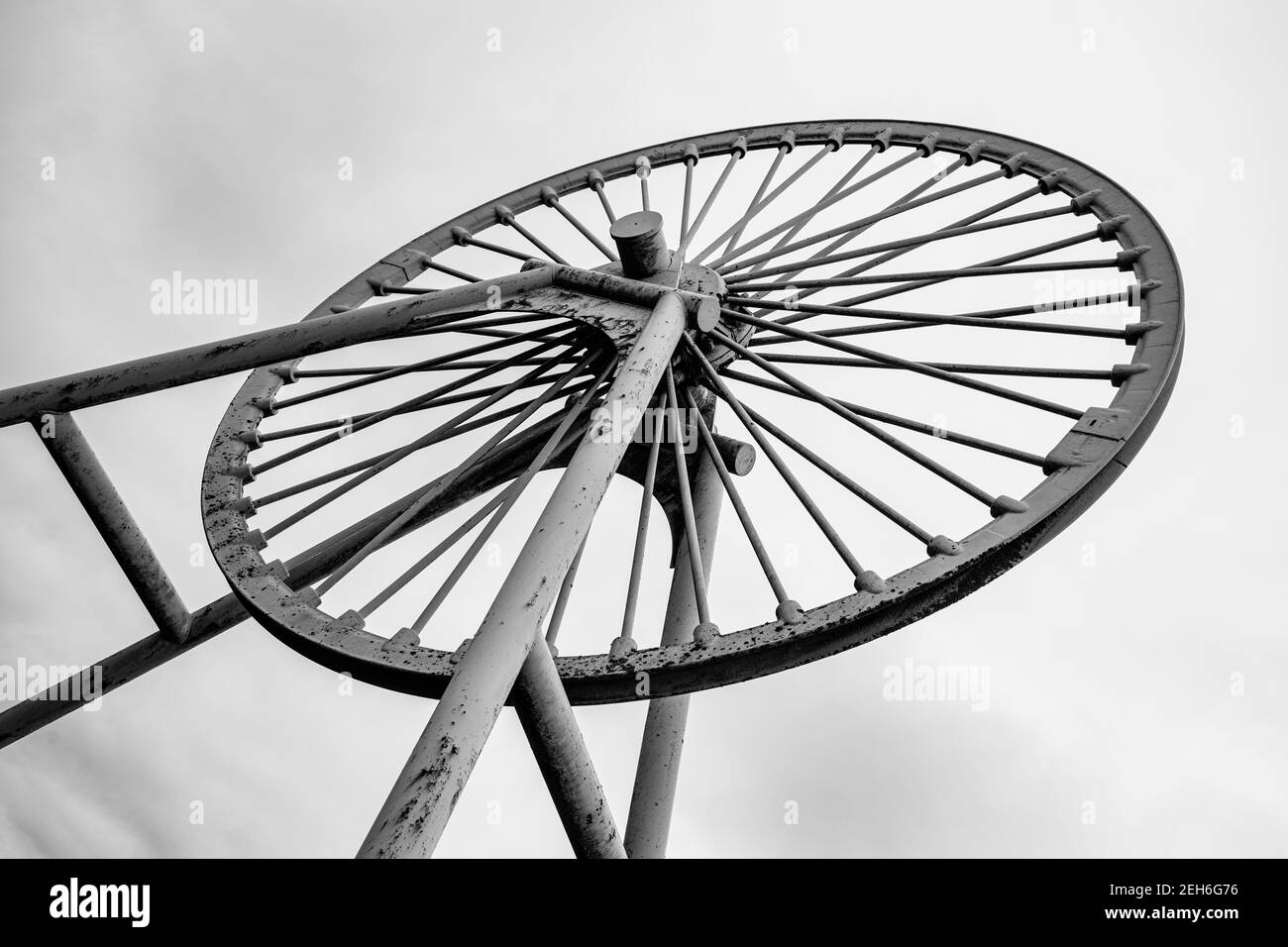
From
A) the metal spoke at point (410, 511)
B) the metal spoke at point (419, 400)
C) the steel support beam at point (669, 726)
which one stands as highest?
the metal spoke at point (419, 400)

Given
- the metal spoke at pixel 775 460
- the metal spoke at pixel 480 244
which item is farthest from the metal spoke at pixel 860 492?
Result: the metal spoke at pixel 480 244

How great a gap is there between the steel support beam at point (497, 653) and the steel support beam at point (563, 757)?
554 millimetres

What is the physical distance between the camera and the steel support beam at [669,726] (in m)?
11.9

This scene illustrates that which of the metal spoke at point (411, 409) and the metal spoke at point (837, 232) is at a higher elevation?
the metal spoke at point (837, 232)

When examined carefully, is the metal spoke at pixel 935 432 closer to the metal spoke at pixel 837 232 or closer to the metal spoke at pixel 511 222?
the metal spoke at pixel 837 232

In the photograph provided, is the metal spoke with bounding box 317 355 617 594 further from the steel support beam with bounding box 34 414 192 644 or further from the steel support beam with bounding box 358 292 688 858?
the steel support beam with bounding box 358 292 688 858

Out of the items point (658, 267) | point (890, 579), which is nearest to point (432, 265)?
point (658, 267)

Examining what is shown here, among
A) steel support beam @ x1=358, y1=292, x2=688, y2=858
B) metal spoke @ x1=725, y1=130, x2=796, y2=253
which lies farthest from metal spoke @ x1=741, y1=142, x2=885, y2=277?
steel support beam @ x1=358, y1=292, x2=688, y2=858

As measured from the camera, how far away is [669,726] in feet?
41.1

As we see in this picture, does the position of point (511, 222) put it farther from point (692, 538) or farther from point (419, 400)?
point (692, 538)

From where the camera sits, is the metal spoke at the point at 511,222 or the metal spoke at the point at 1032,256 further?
the metal spoke at the point at 511,222

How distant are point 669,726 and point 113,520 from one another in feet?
18.0
